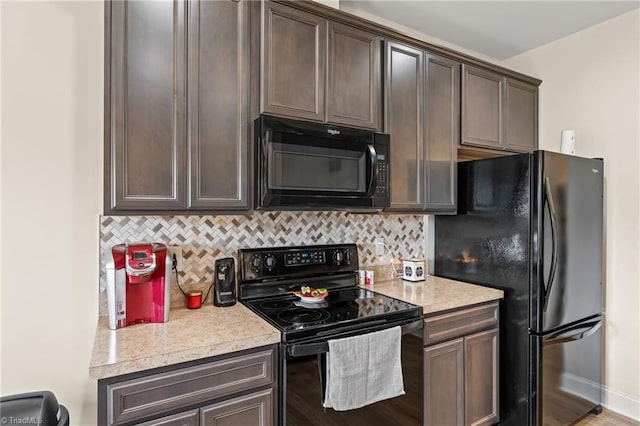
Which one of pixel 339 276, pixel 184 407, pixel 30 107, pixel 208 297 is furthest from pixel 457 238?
pixel 30 107

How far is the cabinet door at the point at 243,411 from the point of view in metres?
1.39

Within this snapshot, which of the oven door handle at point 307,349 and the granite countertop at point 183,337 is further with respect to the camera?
the oven door handle at point 307,349

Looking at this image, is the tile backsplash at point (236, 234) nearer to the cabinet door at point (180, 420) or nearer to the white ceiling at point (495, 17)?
the cabinet door at point (180, 420)

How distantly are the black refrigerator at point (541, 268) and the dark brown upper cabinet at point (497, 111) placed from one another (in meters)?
0.30

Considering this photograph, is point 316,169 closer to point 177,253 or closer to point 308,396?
point 177,253

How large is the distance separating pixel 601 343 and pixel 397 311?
1974 millimetres

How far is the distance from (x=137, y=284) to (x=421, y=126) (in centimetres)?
186

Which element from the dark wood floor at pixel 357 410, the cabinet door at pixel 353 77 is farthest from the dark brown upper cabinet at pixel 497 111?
the dark wood floor at pixel 357 410

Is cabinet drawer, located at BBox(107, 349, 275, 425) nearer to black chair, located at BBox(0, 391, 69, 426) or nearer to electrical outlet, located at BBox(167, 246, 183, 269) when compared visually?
black chair, located at BBox(0, 391, 69, 426)

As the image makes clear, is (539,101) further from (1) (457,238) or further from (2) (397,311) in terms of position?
(2) (397,311)

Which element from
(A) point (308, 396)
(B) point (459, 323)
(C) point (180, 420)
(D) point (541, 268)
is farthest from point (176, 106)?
(D) point (541, 268)

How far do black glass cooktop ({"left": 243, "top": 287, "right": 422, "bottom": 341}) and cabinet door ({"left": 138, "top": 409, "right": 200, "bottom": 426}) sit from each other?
1.39 feet

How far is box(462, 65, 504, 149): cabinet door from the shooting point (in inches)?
101

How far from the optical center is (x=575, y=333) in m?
2.36
